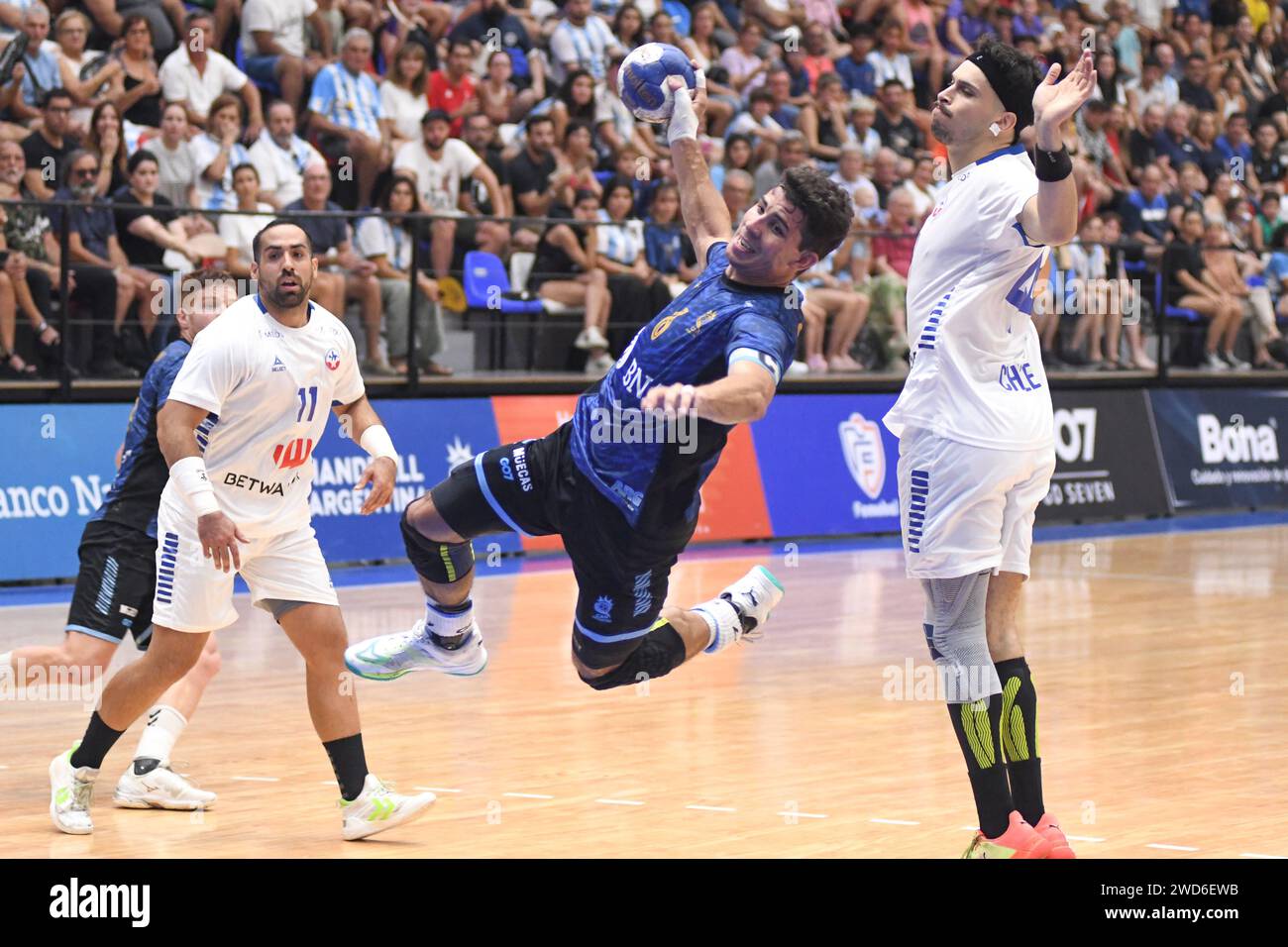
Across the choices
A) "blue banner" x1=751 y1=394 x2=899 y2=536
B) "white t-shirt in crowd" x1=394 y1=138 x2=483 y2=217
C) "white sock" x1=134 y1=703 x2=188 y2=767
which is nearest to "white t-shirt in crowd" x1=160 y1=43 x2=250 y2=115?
"white t-shirt in crowd" x1=394 y1=138 x2=483 y2=217

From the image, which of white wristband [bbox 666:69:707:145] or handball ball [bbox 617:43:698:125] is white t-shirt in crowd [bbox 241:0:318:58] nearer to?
handball ball [bbox 617:43:698:125]

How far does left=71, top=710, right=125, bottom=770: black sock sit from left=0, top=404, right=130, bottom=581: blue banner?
21.2ft

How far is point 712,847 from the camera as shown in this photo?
679 cm

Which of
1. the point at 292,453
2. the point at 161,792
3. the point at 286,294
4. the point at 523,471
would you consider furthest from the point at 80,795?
the point at 523,471

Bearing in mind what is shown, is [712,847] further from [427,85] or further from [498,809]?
[427,85]

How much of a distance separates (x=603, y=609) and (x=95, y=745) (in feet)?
7.15

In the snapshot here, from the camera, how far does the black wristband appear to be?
576cm

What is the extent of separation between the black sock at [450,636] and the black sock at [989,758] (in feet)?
6.03

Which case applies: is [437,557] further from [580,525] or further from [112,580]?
[112,580]

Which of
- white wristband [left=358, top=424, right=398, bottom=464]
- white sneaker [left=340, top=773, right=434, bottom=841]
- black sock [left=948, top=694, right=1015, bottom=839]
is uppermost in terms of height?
white wristband [left=358, top=424, right=398, bottom=464]

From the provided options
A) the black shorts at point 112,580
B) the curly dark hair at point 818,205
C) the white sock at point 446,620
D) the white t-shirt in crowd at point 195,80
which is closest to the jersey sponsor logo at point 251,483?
the white sock at point 446,620

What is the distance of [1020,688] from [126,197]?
998cm

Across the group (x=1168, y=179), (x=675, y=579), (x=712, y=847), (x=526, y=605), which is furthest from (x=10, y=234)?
(x=1168, y=179)

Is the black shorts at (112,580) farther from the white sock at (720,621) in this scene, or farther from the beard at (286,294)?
the white sock at (720,621)
